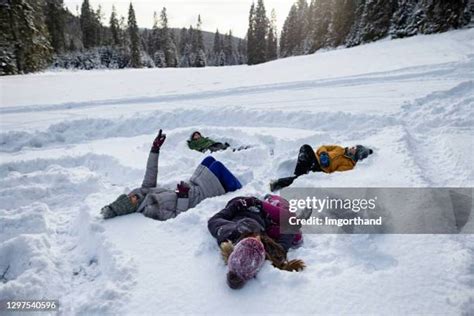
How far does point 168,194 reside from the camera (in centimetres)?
462

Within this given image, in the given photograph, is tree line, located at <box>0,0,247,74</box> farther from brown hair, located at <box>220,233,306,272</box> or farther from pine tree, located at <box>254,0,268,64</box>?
brown hair, located at <box>220,233,306,272</box>

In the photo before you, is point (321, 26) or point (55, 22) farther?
point (55, 22)

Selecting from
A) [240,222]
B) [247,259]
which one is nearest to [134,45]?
[240,222]

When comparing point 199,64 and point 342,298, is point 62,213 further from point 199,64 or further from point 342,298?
point 199,64

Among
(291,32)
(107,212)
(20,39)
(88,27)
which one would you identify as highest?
(88,27)

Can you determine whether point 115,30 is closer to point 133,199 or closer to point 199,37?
point 199,37

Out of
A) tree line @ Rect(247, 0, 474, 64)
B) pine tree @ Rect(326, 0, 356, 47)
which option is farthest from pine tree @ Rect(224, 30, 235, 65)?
pine tree @ Rect(326, 0, 356, 47)

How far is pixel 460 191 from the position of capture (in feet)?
13.3

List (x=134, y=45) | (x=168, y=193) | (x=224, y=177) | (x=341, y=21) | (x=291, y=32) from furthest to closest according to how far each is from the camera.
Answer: (x=291, y=32) → (x=134, y=45) → (x=341, y=21) → (x=224, y=177) → (x=168, y=193)

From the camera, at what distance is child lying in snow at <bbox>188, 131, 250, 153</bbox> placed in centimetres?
714

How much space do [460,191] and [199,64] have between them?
57103mm

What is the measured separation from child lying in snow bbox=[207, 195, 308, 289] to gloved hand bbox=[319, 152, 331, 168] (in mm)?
1280

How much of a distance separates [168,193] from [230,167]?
1.64m

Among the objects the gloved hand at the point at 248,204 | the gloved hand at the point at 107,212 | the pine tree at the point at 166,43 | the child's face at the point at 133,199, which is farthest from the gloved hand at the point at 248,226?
the pine tree at the point at 166,43
